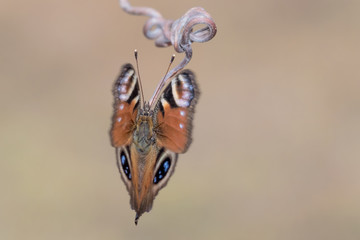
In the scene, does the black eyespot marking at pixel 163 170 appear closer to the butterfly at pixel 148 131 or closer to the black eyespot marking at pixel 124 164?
the butterfly at pixel 148 131

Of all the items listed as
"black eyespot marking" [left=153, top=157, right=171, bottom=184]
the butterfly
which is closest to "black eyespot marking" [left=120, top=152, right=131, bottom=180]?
the butterfly

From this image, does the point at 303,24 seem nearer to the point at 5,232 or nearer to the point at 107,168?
the point at 107,168

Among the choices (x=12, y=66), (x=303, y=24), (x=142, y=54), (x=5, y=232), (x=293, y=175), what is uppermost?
(x=303, y=24)

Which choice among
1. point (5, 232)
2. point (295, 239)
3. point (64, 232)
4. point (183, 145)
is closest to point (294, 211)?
point (295, 239)

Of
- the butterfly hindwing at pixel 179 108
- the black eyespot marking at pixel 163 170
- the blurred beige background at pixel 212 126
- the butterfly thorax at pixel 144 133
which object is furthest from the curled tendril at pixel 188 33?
the blurred beige background at pixel 212 126

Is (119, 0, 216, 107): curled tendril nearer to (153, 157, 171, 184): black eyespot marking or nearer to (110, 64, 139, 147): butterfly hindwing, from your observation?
(110, 64, 139, 147): butterfly hindwing

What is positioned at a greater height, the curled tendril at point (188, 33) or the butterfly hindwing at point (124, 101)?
the curled tendril at point (188, 33)
